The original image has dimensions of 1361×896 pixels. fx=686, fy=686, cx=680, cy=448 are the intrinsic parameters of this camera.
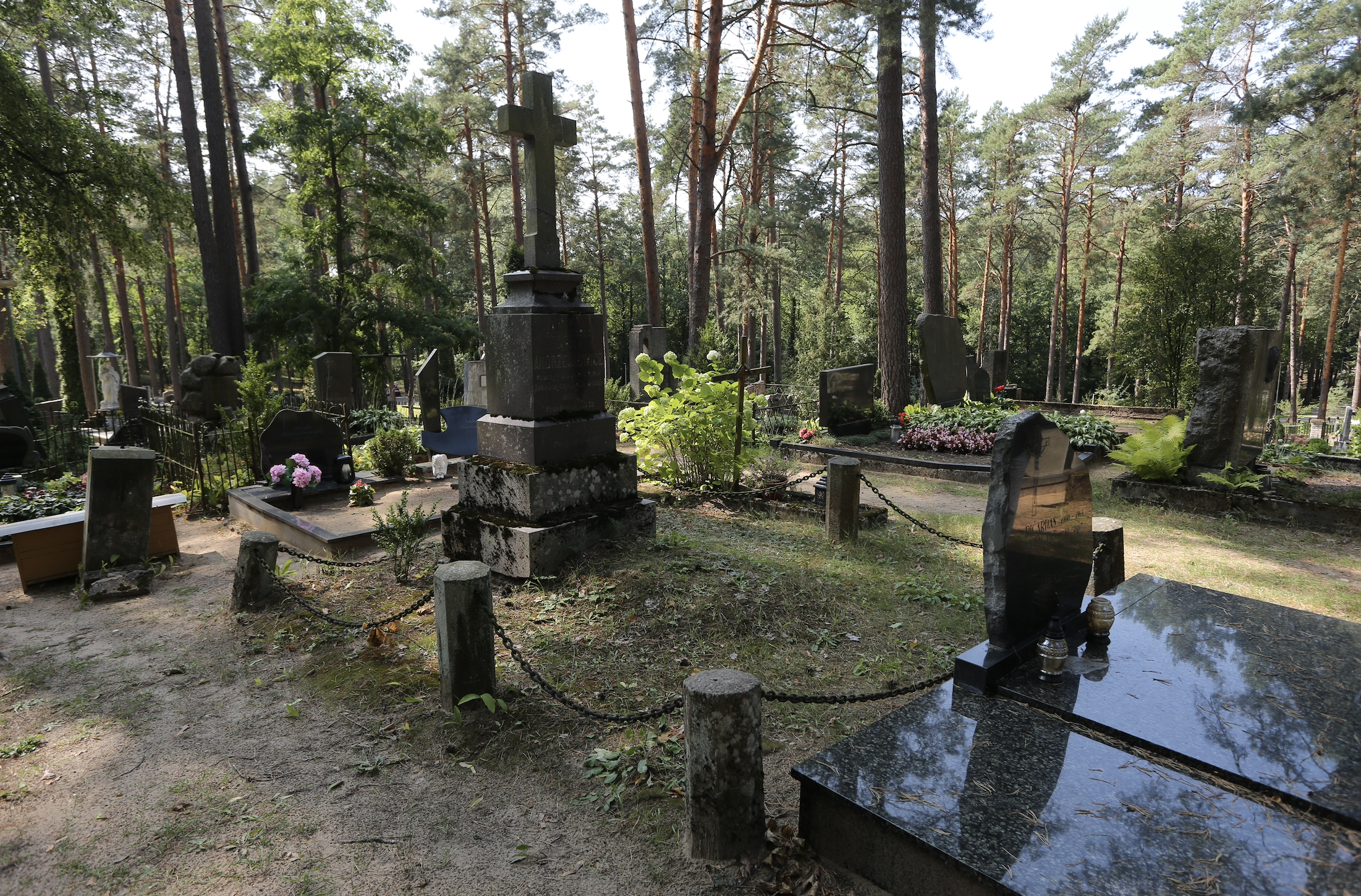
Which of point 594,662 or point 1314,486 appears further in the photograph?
point 1314,486

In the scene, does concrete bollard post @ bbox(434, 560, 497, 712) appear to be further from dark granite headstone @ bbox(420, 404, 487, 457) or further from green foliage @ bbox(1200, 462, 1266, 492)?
green foliage @ bbox(1200, 462, 1266, 492)

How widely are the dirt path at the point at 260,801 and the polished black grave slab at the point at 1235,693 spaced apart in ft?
6.00

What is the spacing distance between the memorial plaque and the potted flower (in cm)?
783

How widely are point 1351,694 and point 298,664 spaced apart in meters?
5.44

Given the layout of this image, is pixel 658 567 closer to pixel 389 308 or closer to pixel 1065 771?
pixel 1065 771

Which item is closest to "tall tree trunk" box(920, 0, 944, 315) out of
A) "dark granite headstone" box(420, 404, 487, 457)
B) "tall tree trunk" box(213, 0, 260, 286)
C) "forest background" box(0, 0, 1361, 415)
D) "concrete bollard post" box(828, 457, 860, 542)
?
"forest background" box(0, 0, 1361, 415)

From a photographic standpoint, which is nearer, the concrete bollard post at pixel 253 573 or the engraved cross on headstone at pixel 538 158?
the concrete bollard post at pixel 253 573

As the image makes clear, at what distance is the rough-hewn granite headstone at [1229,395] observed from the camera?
26.1ft

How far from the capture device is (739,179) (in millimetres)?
28406

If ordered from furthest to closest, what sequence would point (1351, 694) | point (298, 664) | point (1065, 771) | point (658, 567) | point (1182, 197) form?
point (1182, 197), point (658, 567), point (298, 664), point (1351, 694), point (1065, 771)

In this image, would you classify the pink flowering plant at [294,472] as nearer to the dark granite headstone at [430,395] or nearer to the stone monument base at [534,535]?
the dark granite headstone at [430,395]

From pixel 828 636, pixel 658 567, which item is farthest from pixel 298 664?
pixel 828 636

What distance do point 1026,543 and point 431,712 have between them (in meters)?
3.13

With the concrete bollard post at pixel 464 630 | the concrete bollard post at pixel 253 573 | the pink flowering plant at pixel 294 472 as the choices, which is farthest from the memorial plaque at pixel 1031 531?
the pink flowering plant at pixel 294 472
